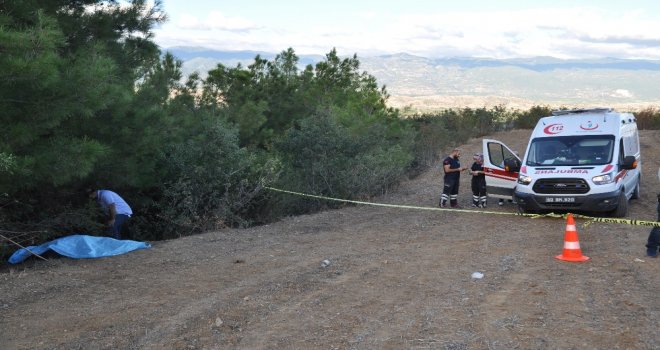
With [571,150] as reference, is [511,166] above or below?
below

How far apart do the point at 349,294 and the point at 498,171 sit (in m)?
8.31

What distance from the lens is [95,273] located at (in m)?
9.52

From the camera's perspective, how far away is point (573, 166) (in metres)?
14.1

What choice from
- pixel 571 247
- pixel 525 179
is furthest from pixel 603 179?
pixel 571 247

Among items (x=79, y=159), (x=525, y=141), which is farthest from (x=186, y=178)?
(x=525, y=141)

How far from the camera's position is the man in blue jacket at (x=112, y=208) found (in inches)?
479

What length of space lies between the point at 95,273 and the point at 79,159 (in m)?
1.68

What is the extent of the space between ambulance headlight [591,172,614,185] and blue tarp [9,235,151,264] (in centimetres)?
919

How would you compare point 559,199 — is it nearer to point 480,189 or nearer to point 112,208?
point 480,189

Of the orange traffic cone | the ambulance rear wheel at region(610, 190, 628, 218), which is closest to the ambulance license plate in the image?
the ambulance rear wheel at region(610, 190, 628, 218)

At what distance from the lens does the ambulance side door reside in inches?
600

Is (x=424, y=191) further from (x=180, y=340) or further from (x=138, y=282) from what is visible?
(x=180, y=340)

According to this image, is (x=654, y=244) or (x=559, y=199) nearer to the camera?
(x=654, y=244)

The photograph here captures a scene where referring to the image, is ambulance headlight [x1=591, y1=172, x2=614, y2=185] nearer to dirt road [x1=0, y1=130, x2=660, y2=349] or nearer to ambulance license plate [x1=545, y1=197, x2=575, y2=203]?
ambulance license plate [x1=545, y1=197, x2=575, y2=203]
